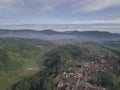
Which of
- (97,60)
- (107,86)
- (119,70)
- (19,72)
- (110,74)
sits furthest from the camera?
(97,60)

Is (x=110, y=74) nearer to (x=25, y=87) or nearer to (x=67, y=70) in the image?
(x=67, y=70)

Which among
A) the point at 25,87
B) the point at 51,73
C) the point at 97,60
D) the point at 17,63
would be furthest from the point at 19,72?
the point at 97,60

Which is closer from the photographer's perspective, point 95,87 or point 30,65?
point 95,87

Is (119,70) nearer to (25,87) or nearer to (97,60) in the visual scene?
(97,60)

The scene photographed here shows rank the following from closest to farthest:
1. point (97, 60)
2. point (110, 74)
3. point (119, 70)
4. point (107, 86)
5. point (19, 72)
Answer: point (107, 86) → point (110, 74) → point (119, 70) → point (19, 72) → point (97, 60)

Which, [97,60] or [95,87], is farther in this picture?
[97,60]

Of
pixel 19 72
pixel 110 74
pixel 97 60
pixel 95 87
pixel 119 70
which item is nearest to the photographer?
pixel 95 87

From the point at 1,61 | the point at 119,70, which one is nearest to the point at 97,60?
the point at 119,70

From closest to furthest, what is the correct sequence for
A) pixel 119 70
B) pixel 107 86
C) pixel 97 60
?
pixel 107 86 → pixel 119 70 → pixel 97 60

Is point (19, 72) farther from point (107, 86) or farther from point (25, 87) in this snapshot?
point (107, 86)
